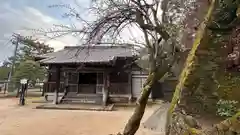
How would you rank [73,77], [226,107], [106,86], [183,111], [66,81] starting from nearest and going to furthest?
[183,111] < [226,107] < [106,86] < [66,81] < [73,77]

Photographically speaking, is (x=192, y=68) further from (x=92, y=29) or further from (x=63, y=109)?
(x=63, y=109)

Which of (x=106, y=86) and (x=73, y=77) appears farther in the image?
(x=73, y=77)

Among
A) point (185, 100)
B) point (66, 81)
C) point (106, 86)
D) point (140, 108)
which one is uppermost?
point (66, 81)

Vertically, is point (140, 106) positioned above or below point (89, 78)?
below

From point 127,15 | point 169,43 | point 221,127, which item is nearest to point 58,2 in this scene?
point 127,15

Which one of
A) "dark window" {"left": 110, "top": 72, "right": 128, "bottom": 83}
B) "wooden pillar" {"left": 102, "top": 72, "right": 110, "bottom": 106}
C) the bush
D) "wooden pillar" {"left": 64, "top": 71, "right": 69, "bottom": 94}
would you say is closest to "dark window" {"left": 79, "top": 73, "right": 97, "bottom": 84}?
"wooden pillar" {"left": 64, "top": 71, "right": 69, "bottom": 94}

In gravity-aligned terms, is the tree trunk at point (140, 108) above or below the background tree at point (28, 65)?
below

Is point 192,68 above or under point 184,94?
above

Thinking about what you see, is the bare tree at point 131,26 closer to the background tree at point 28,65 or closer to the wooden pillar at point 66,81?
the wooden pillar at point 66,81

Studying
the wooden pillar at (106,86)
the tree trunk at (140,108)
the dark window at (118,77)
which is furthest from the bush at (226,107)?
the dark window at (118,77)

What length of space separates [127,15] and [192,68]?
2.48 meters

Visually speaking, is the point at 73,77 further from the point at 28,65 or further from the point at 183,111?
the point at 183,111

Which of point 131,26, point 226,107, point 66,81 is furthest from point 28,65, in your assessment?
point 226,107

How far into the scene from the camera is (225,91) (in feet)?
9.80
